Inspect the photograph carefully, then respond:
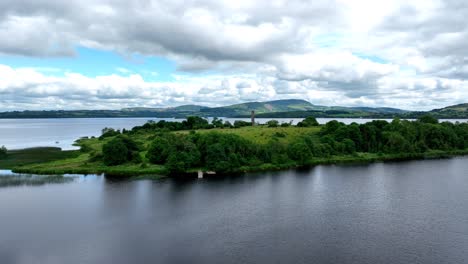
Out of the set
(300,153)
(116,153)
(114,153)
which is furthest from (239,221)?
(114,153)

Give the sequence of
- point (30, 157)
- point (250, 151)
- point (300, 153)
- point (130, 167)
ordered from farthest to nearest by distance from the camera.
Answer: point (30, 157), point (300, 153), point (250, 151), point (130, 167)

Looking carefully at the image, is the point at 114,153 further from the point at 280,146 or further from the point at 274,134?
the point at 274,134

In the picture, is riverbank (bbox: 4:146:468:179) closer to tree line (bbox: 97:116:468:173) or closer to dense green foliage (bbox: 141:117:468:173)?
tree line (bbox: 97:116:468:173)

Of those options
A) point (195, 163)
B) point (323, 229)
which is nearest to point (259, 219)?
point (323, 229)

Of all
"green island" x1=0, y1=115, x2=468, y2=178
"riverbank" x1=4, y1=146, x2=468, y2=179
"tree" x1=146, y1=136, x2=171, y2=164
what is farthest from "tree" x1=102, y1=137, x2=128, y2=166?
"tree" x1=146, y1=136, x2=171, y2=164

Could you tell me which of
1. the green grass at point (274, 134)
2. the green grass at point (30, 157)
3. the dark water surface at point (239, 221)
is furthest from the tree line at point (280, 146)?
the green grass at point (30, 157)
